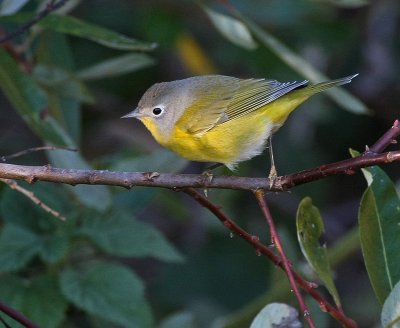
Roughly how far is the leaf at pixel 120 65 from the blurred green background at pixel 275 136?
0.59 meters

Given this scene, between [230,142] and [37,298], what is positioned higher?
[230,142]

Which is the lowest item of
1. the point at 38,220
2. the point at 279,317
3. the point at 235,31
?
the point at 279,317

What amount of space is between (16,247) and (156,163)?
72 centimetres

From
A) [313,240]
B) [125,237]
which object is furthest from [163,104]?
[313,240]

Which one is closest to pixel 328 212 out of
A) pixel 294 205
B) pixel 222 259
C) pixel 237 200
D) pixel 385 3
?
pixel 294 205

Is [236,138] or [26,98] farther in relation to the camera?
[236,138]

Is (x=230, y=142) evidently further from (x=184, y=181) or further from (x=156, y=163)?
(x=184, y=181)

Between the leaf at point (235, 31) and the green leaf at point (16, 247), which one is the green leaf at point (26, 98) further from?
the leaf at point (235, 31)

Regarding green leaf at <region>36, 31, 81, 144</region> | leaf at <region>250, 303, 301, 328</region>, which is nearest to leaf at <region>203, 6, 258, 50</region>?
green leaf at <region>36, 31, 81, 144</region>

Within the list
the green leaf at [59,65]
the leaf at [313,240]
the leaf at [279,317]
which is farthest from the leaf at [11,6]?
the leaf at [279,317]

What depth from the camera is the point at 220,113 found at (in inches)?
138

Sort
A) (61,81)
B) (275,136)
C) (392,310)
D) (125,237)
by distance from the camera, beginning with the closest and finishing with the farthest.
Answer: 1. (392,310)
2. (125,237)
3. (61,81)
4. (275,136)

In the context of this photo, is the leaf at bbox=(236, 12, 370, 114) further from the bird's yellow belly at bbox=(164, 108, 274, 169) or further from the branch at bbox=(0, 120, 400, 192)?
the branch at bbox=(0, 120, 400, 192)

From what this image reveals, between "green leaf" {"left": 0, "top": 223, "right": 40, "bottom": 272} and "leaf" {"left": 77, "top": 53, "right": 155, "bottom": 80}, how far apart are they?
34.4 inches
